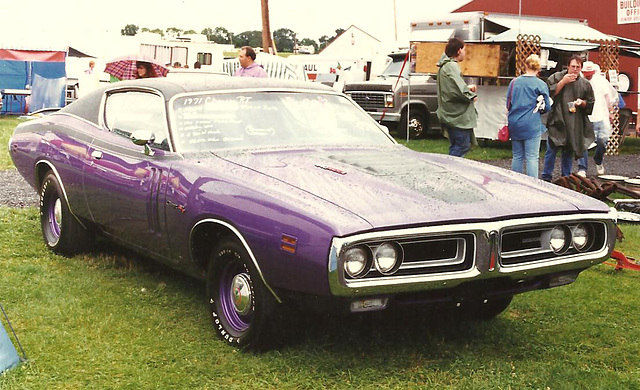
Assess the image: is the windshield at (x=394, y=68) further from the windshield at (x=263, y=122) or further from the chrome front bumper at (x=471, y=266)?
the chrome front bumper at (x=471, y=266)

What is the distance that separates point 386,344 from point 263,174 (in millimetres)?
1090

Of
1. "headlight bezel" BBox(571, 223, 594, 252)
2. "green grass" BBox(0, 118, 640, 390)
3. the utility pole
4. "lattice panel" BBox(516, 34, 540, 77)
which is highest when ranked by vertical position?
the utility pole

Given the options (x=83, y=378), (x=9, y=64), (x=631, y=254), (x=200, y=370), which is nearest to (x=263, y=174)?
(x=200, y=370)

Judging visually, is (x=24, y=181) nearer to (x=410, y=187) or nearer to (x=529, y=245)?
(x=410, y=187)

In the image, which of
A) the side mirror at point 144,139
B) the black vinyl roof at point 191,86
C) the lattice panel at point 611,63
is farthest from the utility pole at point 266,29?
the side mirror at point 144,139

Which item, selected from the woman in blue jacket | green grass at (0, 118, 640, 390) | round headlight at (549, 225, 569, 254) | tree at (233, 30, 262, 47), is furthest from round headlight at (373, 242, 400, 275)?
tree at (233, 30, 262, 47)

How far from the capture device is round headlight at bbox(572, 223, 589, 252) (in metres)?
4.25

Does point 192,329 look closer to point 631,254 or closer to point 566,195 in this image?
point 566,195

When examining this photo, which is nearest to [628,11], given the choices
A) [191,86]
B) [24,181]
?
[24,181]

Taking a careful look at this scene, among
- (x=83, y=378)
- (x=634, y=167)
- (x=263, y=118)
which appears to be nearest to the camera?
(x=83, y=378)

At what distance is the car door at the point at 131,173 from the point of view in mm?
4820

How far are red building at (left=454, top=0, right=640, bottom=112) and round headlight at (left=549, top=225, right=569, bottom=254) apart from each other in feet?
58.5

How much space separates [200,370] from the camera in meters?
4.04

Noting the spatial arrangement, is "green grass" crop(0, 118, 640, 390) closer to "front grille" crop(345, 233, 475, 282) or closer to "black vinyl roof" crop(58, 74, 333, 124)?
"front grille" crop(345, 233, 475, 282)
